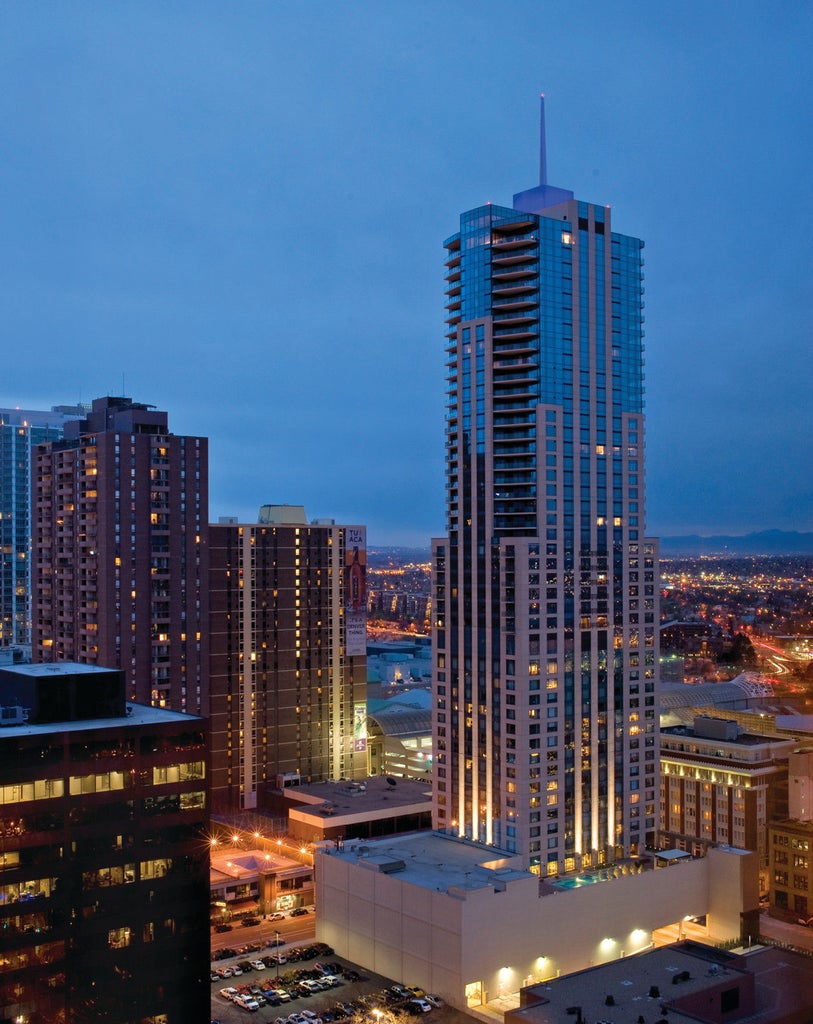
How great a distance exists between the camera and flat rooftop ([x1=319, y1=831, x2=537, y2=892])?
64188mm

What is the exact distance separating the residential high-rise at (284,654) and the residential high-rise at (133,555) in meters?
5.37

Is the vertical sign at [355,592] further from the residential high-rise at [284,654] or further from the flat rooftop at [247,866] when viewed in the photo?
the flat rooftop at [247,866]

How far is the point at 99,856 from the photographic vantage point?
43844mm

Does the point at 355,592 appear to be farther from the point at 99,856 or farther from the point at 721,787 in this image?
the point at 99,856

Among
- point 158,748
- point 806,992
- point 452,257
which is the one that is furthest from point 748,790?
point 158,748

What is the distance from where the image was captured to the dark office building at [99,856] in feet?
138

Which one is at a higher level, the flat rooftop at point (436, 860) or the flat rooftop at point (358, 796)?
the flat rooftop at point (436, 860)

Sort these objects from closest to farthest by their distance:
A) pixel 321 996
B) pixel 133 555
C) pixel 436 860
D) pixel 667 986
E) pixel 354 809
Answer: pixel 667 986, pixel 321 996, pixel 436 860, pixel 354 809, pixel 133 555

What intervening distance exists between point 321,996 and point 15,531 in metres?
108

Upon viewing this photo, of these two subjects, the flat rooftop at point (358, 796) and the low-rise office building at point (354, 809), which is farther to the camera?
the flat rooftop at point (358, 796)

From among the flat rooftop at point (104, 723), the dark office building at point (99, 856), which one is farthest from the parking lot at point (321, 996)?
the flat rooftop at point (104, 723)

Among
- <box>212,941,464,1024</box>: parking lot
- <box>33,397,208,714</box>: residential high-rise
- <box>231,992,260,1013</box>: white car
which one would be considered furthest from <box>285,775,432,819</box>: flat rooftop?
<box>231,992,260,1013</box>: white car

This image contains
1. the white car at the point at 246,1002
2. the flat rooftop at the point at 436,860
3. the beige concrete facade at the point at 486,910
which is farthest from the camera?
the flat rooftop at the point at 436,860

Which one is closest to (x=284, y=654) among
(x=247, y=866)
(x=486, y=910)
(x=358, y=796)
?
(x=358, y=796)
